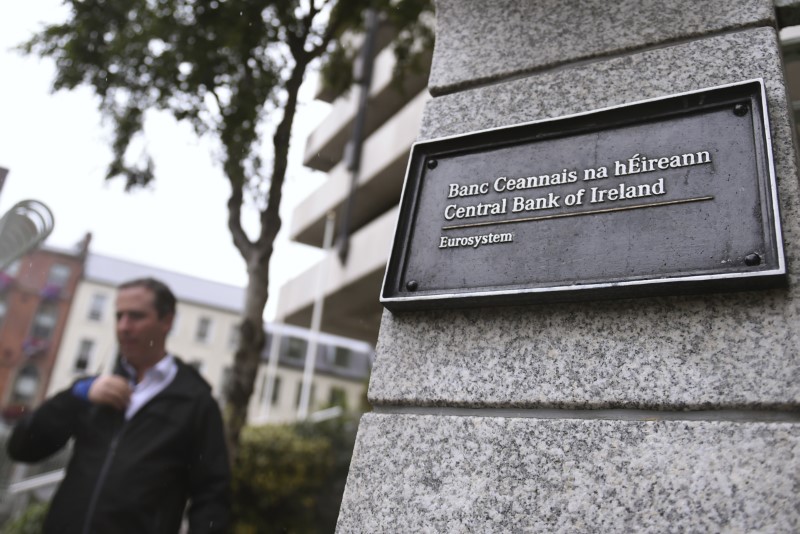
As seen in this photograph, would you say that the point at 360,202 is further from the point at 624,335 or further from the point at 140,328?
the point at 624,335

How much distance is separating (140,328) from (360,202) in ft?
40.1

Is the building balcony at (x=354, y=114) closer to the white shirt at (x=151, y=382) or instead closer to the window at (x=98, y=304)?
the window at (x=98, y=304)

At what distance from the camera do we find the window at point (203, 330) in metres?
13.7

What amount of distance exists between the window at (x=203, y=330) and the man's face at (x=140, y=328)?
34.9 feet

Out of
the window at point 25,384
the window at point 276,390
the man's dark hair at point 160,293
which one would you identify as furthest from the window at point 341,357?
the man's dark hair at point 160,293

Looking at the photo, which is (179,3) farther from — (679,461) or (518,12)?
(679,461)

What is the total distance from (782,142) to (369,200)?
534 inches

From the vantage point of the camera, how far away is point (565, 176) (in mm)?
1933

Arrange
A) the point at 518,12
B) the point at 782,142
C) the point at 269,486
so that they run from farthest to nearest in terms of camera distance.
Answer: the point at 269,486 → the point at 518,12 → the point at 782,142

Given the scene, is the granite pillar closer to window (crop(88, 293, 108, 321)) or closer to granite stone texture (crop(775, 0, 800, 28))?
granite stone texture (crop(775, 0, 800, 28))

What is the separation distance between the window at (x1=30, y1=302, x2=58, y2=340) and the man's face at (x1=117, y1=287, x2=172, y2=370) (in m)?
1.90

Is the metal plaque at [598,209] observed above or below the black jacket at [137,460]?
above

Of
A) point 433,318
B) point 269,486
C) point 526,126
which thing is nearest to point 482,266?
point 433,318

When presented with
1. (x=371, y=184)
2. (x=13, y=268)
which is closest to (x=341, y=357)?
(x=371, y=184)
